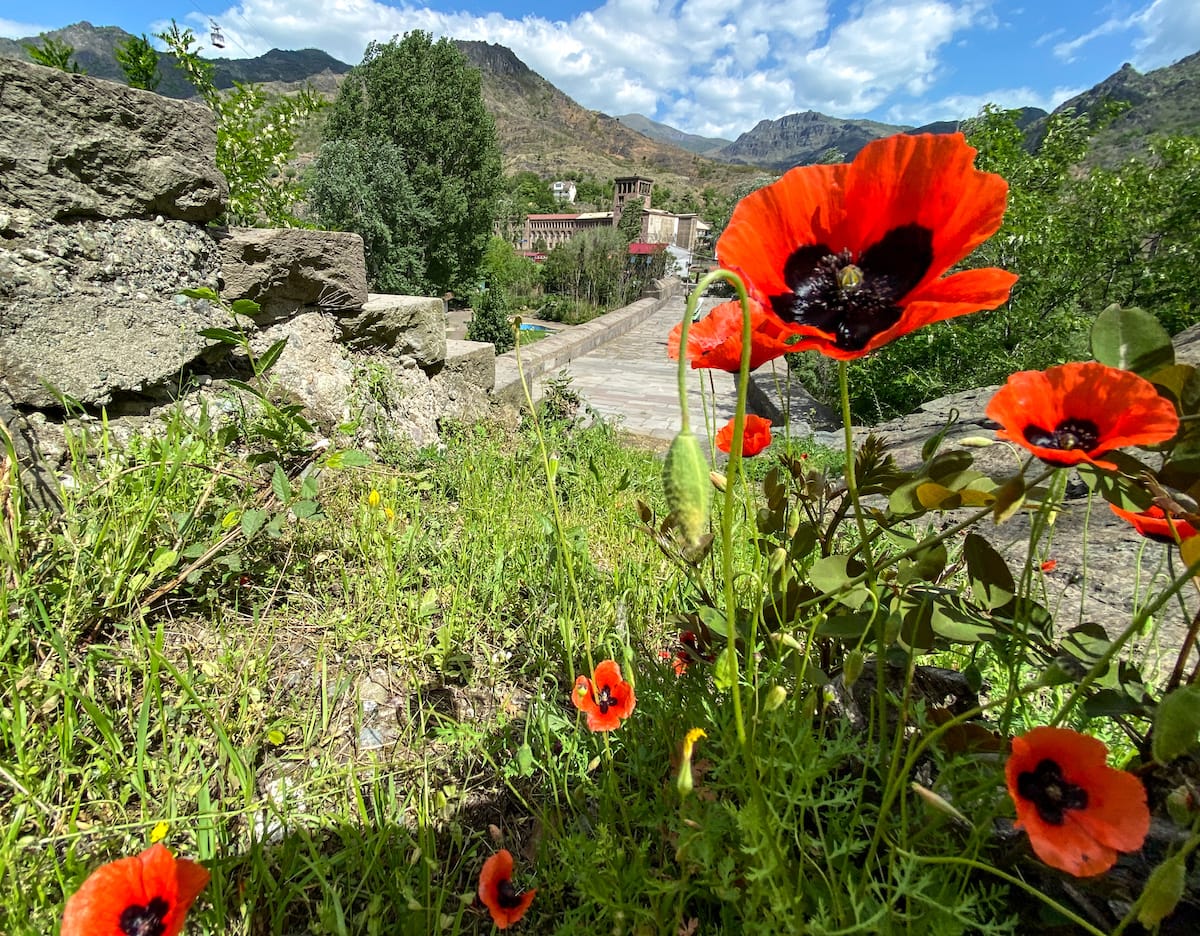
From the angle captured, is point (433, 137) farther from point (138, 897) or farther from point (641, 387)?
point (138, 897)

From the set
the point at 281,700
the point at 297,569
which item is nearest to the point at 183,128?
the point at 297,569

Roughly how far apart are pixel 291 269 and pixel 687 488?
2.95m

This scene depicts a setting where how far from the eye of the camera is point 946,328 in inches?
211

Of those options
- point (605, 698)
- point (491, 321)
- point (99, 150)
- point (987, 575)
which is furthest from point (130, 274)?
point (491, 321)

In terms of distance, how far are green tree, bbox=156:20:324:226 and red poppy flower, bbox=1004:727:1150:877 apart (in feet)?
13.1

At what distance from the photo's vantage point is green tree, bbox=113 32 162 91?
3.20 m

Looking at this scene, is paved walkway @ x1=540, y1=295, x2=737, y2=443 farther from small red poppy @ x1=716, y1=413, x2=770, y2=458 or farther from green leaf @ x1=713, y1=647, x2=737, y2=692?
green leaf @ x1=713, y1=647, x2=737, y2=692

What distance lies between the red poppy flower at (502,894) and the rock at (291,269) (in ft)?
8.90

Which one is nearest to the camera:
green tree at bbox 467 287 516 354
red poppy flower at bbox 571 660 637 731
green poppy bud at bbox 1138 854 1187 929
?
green poppy bud at bbox 1138 854 1187 929

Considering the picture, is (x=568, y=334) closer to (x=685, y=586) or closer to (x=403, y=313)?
(x=403, y=313)

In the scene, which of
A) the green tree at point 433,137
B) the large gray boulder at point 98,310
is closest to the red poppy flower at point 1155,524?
the large gray boulder at point 98,310

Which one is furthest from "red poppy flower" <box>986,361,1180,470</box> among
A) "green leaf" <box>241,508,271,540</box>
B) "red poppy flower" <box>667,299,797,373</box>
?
"green leaf" <box>241,508,271,540</box>

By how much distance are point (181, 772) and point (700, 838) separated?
1.12m

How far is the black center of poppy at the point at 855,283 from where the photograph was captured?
67 centimetres
